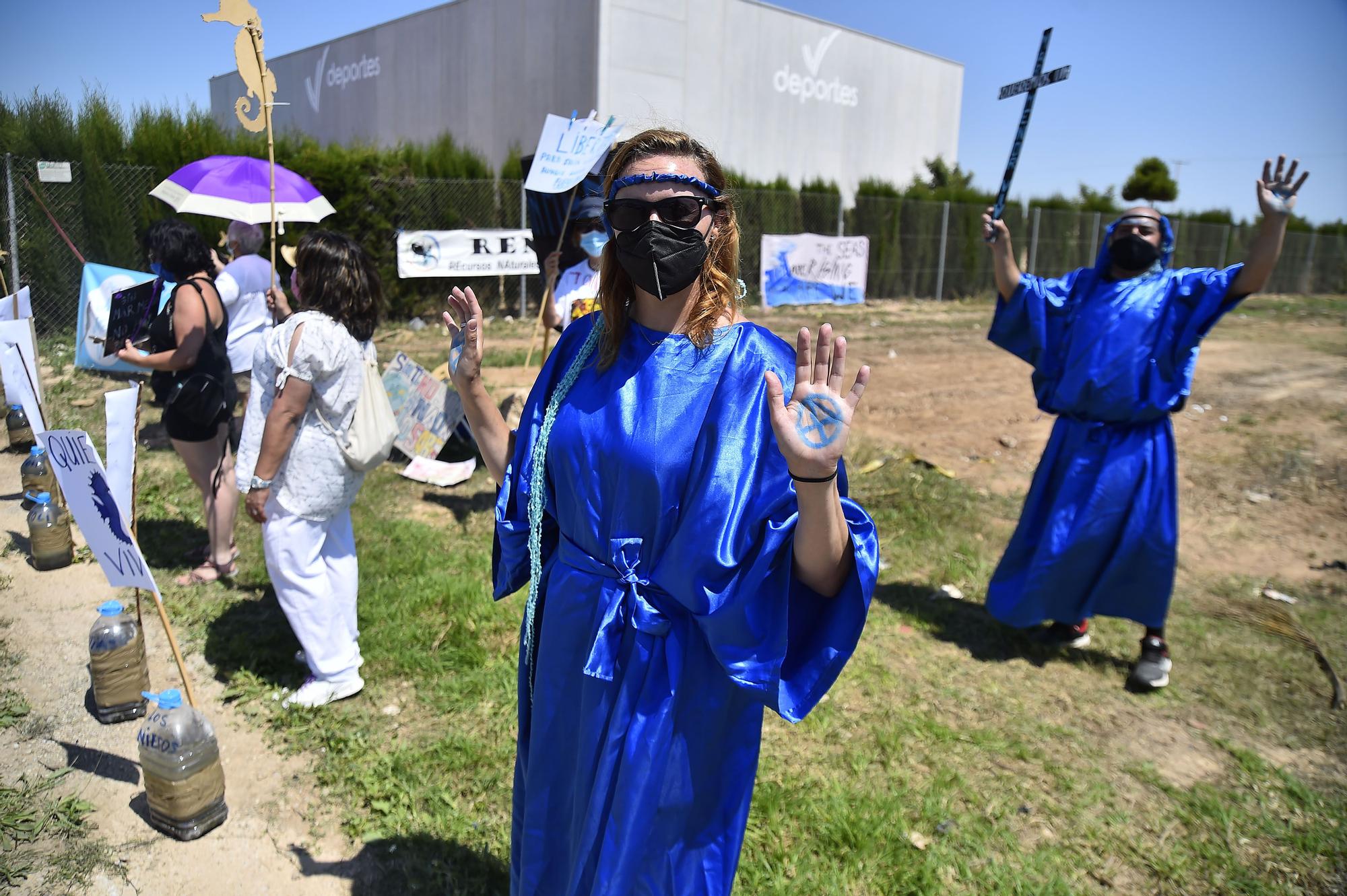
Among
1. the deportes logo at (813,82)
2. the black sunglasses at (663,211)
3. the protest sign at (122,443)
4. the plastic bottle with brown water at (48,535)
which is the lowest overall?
the plastic bottle with brown water at (48,535)

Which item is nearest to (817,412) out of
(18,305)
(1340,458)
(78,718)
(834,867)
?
(834,867)

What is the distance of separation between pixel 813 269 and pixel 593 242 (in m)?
12.8

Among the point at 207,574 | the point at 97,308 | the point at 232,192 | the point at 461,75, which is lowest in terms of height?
the point at 207,574

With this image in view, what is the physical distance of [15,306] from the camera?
471 centimetres

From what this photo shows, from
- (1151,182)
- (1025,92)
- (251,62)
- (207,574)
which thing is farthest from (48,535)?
(1151,182)

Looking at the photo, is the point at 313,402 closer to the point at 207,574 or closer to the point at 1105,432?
the point at 207,574

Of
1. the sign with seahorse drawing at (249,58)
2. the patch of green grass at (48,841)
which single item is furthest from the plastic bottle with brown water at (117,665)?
the sign with seahorse drawing at (249,58)

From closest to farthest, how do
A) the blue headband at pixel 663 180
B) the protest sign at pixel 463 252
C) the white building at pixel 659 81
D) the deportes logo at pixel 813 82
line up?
the blue headband at pixel 663 180, the protest sign at pixel 463 252, the white building at pixel 659 81, the deportes logo at pixel 813 82

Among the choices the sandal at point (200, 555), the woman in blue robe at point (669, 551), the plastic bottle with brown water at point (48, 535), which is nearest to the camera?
the woman in blue robe at point (669, 551)

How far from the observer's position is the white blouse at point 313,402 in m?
3.24

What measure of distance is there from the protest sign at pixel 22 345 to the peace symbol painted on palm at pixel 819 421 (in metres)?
4.15

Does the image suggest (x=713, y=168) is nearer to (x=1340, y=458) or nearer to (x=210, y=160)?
(x=210, y=160)

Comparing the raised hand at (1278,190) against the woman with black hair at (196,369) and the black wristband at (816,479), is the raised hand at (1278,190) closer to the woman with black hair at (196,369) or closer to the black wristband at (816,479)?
the black wristband at (816,479)

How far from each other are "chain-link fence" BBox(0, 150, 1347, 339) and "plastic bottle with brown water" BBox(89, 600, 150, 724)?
2.89 meters
